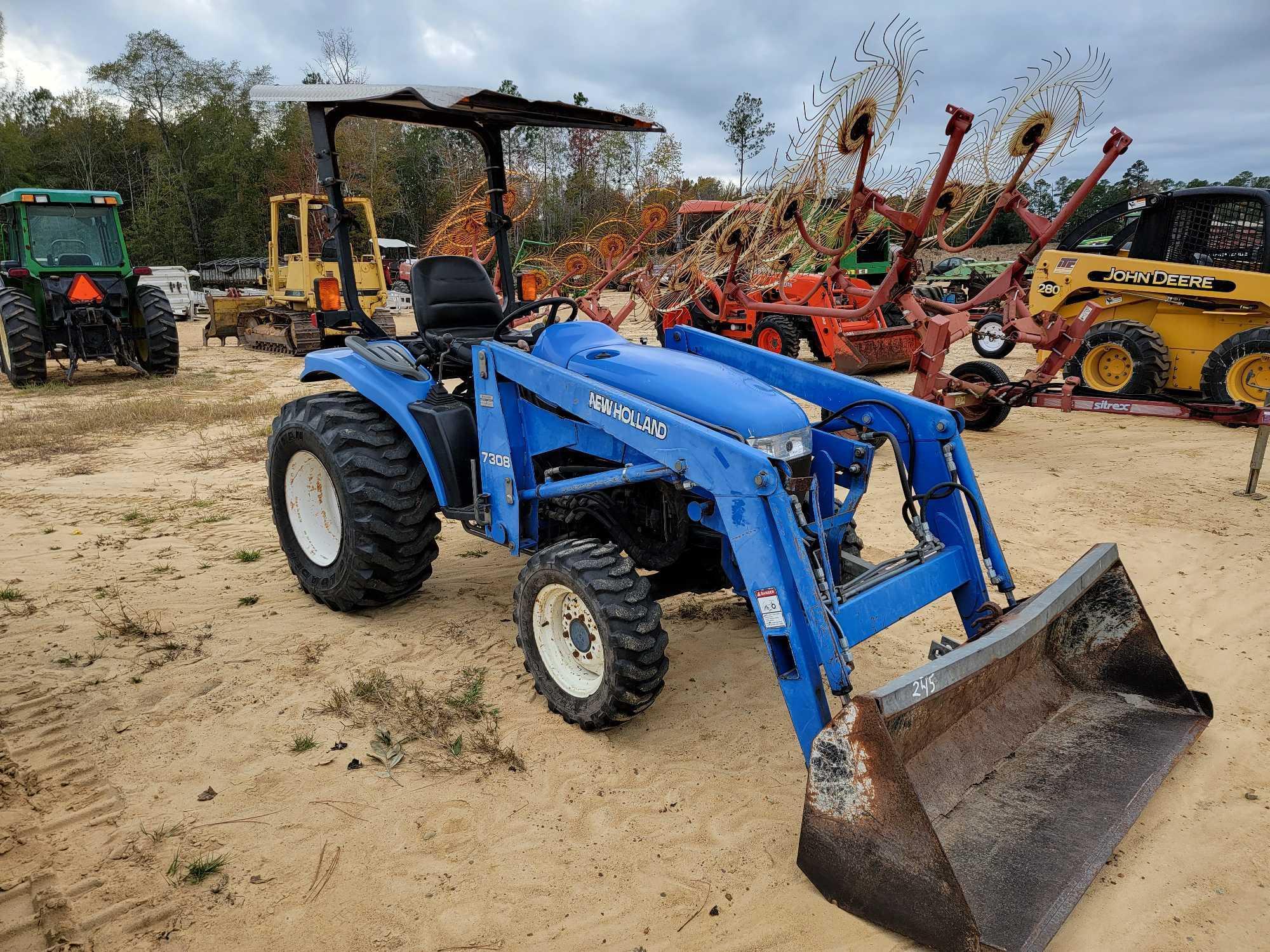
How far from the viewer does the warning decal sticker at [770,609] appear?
252 centimetres

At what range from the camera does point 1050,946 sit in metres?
2.18

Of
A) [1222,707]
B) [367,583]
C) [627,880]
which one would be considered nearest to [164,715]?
[367,583]

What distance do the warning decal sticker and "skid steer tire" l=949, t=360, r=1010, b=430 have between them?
5977mm

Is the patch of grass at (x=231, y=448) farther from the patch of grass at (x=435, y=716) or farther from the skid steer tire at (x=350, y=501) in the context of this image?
the patch of grass at (x=435, y=716)

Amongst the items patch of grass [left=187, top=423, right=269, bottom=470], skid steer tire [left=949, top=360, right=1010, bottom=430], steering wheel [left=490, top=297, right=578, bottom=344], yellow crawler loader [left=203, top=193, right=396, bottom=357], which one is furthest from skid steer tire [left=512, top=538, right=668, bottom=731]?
yellow crawler loader [left=203, top=193, right=396, bottom=357]

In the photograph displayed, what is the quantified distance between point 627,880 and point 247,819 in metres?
1.22

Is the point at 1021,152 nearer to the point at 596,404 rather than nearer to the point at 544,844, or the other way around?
the point at 596,404

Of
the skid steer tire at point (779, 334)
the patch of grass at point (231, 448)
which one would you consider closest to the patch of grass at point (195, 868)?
the patch of grass at point (231, 448)

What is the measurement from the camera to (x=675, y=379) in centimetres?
315

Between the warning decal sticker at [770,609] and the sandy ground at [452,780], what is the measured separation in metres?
0.66

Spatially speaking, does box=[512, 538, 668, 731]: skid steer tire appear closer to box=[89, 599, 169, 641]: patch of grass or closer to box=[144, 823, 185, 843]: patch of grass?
box=[144, 823, 185, 843]: patch of grass

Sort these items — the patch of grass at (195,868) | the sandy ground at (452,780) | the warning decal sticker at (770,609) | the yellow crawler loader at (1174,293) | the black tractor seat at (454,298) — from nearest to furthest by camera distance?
the sandy ground at (452,780) → the patch of grass at (195,868) → the warning decal sticker at (770,609) → the black tractor seat at (454,298) → the yellow crawler loader at (1174,293)

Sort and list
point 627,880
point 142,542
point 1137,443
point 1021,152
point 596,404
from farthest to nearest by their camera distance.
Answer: point 1137,443
point 1021,152
point 142,542
point 596,404
point 627,880

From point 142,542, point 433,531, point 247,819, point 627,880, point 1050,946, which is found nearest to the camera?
point 1050,946
